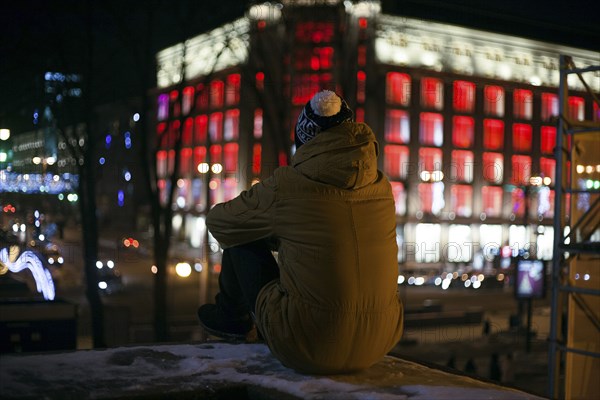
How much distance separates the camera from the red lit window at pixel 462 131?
235ft

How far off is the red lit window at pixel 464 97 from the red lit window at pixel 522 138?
4.70 m

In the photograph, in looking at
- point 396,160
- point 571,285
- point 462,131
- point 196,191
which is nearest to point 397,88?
point 396,160

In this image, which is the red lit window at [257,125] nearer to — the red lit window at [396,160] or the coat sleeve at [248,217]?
the red lit window at [396,160]

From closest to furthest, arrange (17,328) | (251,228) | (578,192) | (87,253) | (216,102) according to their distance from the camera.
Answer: (251,228)
(17,328)
(578,192)
(87,253)
(216,102)

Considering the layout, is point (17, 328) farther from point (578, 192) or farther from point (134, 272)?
point (134, 272)

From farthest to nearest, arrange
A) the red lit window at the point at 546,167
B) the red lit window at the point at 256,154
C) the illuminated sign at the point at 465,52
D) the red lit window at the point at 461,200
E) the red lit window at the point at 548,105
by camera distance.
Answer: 1. the red lit window at the point at 461,200
2. the red lit window at the point at 546,167
3. the red lit window at the point at 548,105
4. the red lit window at the point at 256,154
5. the illuminated sign at the point at 465,52

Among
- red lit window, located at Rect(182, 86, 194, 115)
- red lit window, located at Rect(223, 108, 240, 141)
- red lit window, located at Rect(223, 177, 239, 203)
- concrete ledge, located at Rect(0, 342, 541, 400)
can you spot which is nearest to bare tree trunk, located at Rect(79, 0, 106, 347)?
red lit window, located at Rect(182, 86, 194, 115)

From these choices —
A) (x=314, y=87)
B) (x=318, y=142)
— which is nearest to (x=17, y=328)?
(x=318, y=142)

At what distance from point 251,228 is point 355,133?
76 cm

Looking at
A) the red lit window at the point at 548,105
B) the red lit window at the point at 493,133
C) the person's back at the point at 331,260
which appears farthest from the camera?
the red lit window at the point at 493,133

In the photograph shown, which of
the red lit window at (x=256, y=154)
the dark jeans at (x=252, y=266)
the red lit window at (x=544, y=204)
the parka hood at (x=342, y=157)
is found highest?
the red lit window at (x=256, y=154)

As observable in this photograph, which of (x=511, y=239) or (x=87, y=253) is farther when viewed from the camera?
(x=511, y=239)

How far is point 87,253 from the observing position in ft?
63.4

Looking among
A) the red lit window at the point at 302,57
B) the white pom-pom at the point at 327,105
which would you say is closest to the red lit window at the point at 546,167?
the red lit window at the point at 302,57
